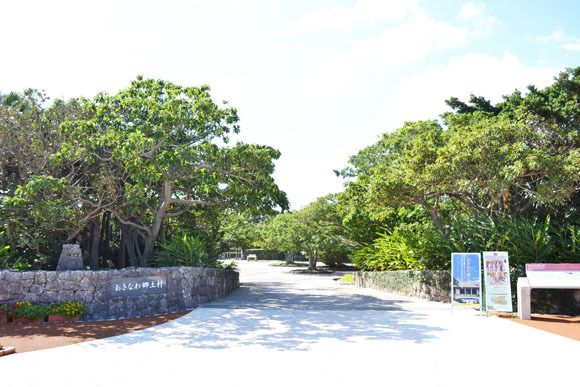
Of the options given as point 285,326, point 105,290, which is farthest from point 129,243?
point 285,326

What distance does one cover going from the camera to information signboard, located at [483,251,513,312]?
10641 millimetres

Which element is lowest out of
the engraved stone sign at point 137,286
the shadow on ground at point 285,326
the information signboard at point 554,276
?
the shadow on ground at point 285,326

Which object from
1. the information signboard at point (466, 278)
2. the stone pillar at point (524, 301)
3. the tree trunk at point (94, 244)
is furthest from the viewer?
the tree trunk at point (94, 244)

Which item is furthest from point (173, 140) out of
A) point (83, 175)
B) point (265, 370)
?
point (265, 370)

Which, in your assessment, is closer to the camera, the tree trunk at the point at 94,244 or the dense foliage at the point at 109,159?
the dense foliage at the point at 109,159

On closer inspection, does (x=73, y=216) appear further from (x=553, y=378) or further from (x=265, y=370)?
(x=553, y=378)

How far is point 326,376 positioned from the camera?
5.68m

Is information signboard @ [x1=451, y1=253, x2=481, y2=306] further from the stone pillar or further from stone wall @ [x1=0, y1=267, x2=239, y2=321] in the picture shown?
stone wall @ [x1=0, y1=267, x2=239, y2=321]

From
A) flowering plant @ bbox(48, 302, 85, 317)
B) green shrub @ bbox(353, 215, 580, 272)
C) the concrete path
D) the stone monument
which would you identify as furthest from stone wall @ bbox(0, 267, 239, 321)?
green shrub @ bbox(353, 215, 580, 272)

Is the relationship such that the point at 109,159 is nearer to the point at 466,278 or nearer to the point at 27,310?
the point at 27,310

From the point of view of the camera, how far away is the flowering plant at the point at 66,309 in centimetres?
977

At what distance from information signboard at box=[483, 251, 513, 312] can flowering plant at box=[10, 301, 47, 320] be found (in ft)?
36.6

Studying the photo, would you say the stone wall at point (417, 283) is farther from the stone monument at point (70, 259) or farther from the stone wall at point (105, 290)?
the stone monument at point (70, 259)

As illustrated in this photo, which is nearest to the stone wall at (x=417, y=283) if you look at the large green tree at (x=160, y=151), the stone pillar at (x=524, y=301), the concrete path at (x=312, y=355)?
the stone pillar at (x=524, y=301)
